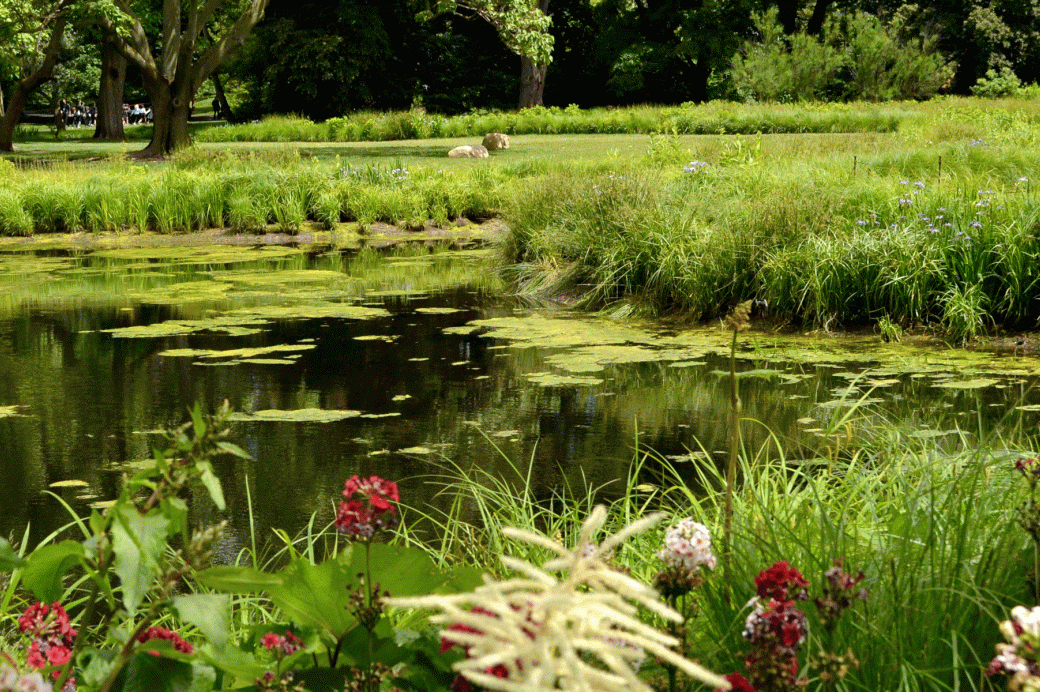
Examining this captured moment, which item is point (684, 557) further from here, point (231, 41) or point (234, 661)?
point (231, 41)

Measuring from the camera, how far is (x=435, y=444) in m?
5.24

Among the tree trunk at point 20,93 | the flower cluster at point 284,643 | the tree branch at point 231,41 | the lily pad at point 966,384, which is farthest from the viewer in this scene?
the tree trunk at point 20,93

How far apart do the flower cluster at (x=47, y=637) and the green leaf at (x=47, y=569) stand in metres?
0.06

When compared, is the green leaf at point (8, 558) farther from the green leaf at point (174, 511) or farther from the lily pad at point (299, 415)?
the lily pad at point (299, 415)

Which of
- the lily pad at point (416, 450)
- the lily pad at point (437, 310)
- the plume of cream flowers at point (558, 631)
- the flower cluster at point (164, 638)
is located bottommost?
the lily pad at point (416, 450)

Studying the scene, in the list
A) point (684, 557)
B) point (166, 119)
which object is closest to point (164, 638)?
point (684, 557)

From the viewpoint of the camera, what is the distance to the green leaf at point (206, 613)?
1.35 m

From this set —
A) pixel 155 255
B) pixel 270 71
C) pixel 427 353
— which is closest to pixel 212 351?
pixel 427 353

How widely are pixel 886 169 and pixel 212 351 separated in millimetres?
6972

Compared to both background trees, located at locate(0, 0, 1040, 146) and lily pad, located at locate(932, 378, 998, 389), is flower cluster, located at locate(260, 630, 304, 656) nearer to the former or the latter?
lily pad, located at locate(932, 378, 998, 389)

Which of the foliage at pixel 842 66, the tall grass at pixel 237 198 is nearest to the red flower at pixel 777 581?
the tall grass at pixel 237 198

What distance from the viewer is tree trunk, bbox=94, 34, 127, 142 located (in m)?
30.2

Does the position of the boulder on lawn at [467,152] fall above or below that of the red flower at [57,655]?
above

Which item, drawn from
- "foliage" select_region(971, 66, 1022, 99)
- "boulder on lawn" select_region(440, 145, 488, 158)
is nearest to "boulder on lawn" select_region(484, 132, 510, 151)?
"boulder on lawn" select_region(440, 145, 488, 158)
